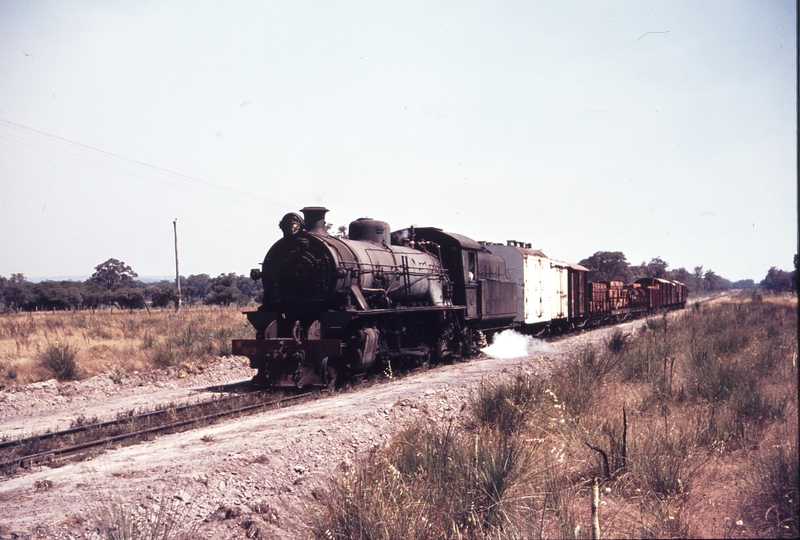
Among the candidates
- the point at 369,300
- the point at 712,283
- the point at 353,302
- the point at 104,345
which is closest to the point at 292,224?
the point at 353,302

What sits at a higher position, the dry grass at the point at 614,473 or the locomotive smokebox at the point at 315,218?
the locomotive smokebox at the point at 315,218

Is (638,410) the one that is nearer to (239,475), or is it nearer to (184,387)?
(239,475)

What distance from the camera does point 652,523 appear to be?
16.4 feet

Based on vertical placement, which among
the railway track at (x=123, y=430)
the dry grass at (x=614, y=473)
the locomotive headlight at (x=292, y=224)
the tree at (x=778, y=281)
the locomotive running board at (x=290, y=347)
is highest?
the locomotive headlight at (x=292, y=224)

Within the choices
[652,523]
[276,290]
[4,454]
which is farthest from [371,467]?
[276,290]

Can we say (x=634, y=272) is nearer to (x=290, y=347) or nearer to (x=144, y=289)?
(x=144, y=289)

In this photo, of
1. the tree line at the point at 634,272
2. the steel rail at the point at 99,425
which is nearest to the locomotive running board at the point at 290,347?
the steel rail at the point at 99,425

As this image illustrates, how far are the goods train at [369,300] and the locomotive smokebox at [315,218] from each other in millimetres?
26

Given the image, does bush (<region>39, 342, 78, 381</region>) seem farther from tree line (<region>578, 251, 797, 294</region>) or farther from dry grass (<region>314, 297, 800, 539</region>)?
tree line (<region>578, 251, 797, 294</region>)

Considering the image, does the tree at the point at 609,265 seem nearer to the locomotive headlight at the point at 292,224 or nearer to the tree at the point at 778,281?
the locomotive headlight at the point at 292,224

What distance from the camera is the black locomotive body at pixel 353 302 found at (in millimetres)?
12320

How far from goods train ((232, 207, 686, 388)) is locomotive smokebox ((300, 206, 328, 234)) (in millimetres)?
26

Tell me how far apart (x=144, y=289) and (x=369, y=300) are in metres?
75.7

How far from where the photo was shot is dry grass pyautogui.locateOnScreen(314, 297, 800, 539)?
4.88 metres
